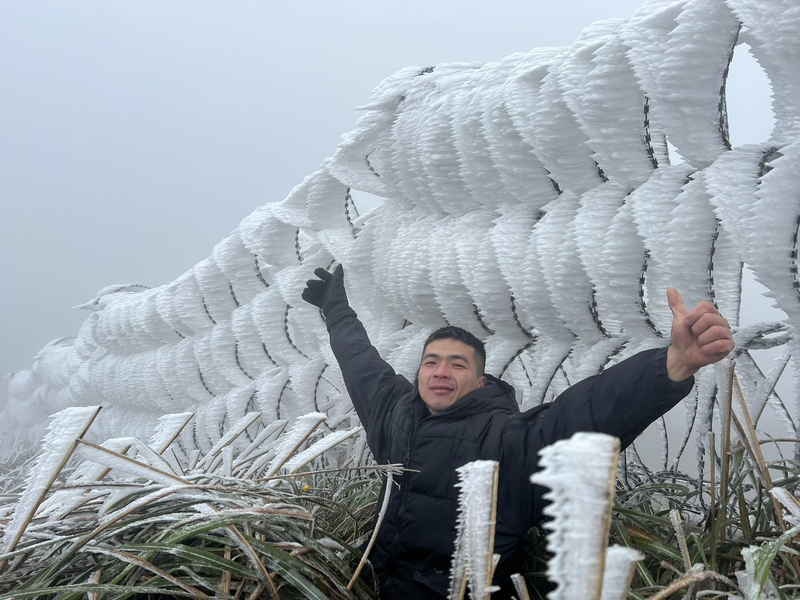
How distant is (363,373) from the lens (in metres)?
1.30

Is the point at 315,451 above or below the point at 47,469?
above

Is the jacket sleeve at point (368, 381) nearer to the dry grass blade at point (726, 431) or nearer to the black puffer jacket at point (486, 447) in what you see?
the black puffer jacket at point (486, 447)

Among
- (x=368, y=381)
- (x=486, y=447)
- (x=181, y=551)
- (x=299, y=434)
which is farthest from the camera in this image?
(x=368, y=381)

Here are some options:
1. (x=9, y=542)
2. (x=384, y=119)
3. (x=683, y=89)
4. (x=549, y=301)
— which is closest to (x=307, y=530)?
(x=9, y=542)

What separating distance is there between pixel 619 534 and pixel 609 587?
23.5 inches

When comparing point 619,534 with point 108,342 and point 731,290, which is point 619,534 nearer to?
point 731,290

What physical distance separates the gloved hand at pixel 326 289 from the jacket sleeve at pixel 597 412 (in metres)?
0.70

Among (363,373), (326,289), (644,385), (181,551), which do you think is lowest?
(181,551)

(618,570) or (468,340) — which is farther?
(468,340)

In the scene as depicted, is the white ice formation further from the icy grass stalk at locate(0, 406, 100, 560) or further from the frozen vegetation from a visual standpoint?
the icy grass stalk at locate(0, 406, 100, 560)

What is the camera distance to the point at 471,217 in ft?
4.58

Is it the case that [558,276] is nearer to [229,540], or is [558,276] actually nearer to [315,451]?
[315,451]

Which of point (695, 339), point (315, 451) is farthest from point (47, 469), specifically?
point (695, 339)

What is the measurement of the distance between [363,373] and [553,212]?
0.50 metres
